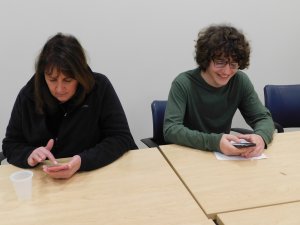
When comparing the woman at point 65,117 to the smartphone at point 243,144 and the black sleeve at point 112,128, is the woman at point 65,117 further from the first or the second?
the smartphone at point 243,144

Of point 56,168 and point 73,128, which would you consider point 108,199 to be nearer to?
point 56,168

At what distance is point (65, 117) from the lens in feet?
5.28

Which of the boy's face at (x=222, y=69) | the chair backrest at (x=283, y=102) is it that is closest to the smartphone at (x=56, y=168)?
the boy's face at (x=222, y=69)

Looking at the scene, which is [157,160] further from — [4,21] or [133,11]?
[4,21]

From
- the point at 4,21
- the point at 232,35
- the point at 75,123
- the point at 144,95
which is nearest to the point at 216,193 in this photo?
the point at 75,123

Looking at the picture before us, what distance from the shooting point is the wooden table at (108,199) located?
3.53ft

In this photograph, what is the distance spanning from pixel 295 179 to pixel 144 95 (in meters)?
1.58

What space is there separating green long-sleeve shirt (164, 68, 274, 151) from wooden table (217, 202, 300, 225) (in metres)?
0.71

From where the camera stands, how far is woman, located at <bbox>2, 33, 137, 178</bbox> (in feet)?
4.67

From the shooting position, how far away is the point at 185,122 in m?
1.99

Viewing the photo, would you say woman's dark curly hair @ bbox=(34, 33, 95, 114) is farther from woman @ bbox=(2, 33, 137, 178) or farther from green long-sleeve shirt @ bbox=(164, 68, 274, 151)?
green long-sleeve shirt @ bbox=(164, 68, 274, 151)

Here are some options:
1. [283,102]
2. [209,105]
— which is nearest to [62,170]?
[209,105]

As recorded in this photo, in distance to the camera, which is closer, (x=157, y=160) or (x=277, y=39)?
(x=157, y=160)

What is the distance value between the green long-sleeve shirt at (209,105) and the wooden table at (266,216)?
27.8 inches
